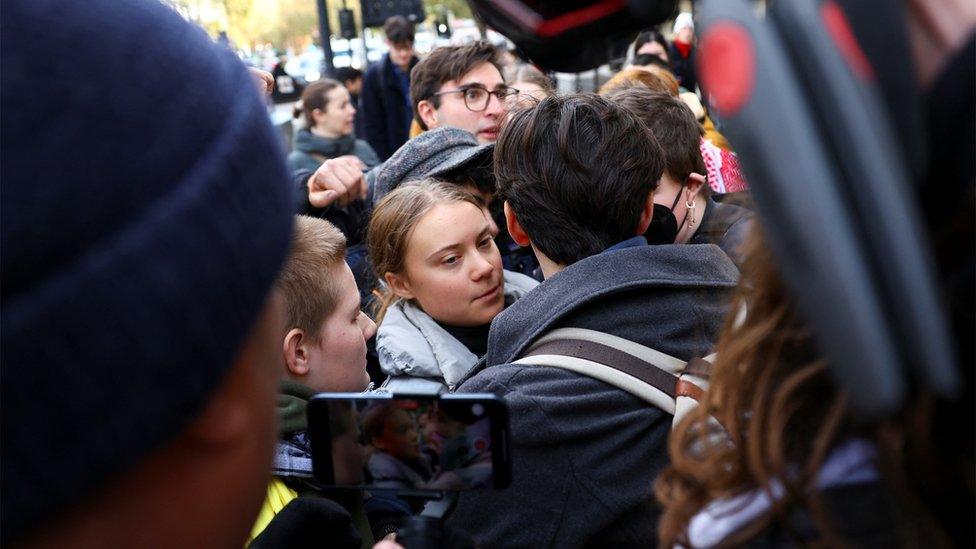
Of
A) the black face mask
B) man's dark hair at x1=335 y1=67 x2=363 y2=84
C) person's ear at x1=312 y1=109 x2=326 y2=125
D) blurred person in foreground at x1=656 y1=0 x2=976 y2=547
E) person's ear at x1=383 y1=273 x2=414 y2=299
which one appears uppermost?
blurred person in foreground at x1=656 y1=0 x2=976 y2=547

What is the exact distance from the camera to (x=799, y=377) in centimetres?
90

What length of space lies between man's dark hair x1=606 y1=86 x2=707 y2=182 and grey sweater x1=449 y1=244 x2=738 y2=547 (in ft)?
3.44

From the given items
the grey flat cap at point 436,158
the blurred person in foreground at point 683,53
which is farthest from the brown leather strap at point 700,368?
→ the blurred person in foreground at point 683,53

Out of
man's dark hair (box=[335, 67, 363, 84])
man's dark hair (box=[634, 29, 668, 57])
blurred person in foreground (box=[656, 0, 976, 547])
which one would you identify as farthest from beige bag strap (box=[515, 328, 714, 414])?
man's dark hair (box=[335, 67, 363, 84])

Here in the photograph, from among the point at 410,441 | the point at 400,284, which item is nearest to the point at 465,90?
the point at 400,284

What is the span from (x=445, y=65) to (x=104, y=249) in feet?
13.1

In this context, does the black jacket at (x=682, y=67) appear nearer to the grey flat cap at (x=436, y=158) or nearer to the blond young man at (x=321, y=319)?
the grey flat cap at (x=436, y=158)

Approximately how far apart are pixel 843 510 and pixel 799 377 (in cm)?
12

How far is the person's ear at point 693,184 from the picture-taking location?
3.37 meters

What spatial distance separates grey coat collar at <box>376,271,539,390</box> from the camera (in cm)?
294

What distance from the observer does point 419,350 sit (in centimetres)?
298

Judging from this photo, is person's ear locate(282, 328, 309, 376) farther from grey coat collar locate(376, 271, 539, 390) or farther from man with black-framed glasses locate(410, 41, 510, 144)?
man with black-framed glasses locate(410, 41, 510, 144)

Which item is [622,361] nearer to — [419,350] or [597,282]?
[597,282]

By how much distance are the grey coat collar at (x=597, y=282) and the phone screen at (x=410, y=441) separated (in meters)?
0.94
